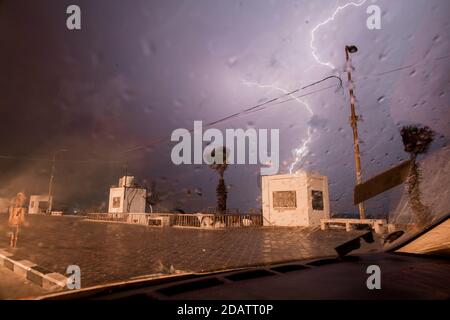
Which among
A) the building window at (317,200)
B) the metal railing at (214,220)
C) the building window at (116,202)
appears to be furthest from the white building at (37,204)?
the building window at (317,200)

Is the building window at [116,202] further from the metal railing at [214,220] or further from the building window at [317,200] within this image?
the building window at [317,200]

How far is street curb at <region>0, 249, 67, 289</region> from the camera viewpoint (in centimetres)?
477

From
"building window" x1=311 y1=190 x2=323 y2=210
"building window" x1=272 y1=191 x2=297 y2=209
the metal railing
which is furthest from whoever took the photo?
the metal railing

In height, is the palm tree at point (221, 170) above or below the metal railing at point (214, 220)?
above

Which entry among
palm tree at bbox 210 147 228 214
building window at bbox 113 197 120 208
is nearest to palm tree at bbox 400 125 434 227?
palm tree at bbox 210 147 228 214

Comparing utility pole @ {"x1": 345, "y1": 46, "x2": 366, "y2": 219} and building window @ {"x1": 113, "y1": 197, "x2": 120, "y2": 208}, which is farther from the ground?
utility pole @ {"x1": 345, "y1": 46, "x2": 366, "y2": 219}

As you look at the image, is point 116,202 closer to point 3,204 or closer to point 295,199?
point 295,199

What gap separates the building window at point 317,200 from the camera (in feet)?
70.8

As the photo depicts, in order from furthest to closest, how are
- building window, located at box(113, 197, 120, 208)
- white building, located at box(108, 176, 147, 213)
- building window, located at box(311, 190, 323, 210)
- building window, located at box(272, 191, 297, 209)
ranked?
building window, located at box(113, 197, 120, 208), white building, located at box(108, 176, 147, 213), building window, located at box(272, 191, 297, 209), building window, located at box(311, 190, 323, 210)

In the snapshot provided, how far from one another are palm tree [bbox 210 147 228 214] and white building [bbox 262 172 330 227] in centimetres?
686

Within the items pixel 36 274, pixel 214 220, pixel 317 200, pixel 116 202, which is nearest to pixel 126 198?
pixel 116 202

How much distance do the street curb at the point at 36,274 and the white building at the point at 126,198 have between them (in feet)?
103

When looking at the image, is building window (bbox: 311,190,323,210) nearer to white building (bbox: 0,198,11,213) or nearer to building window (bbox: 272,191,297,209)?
building window (bbox: 272,191,297,209)
